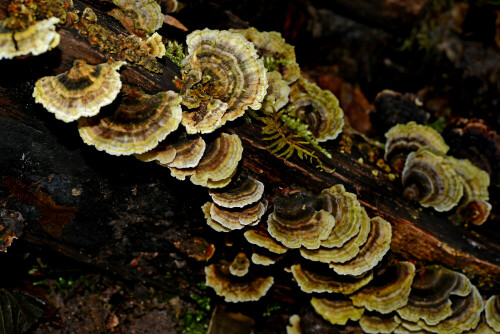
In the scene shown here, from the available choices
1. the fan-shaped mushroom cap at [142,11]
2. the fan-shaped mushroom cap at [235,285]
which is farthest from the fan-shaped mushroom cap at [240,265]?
the fan-shaped mushroom cap at [142,11]

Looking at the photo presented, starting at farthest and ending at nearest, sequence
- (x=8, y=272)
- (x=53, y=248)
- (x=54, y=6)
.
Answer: (x=8, y=272) → (x=53, y=248) → (x=54, y=6)

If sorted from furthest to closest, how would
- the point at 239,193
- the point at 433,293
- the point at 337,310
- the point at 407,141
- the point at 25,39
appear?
the point at 407,141 < the point at 337,310 < the point at 433,293 < the point at 239,193 < the point at 25,39

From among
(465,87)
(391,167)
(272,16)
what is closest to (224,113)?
(391,167)

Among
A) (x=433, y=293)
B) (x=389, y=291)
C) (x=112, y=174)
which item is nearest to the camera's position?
(x=112, y=174)

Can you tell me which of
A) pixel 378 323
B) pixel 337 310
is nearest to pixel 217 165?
pixel 337 310

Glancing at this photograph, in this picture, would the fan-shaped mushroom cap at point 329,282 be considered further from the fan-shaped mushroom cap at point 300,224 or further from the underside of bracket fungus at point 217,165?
the underside of bracket fungus at point 217,165

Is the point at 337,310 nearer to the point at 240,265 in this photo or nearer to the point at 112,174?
the point at 240,265

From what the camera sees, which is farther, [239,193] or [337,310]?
[337,310]

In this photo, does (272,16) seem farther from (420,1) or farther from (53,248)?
(53,248)
